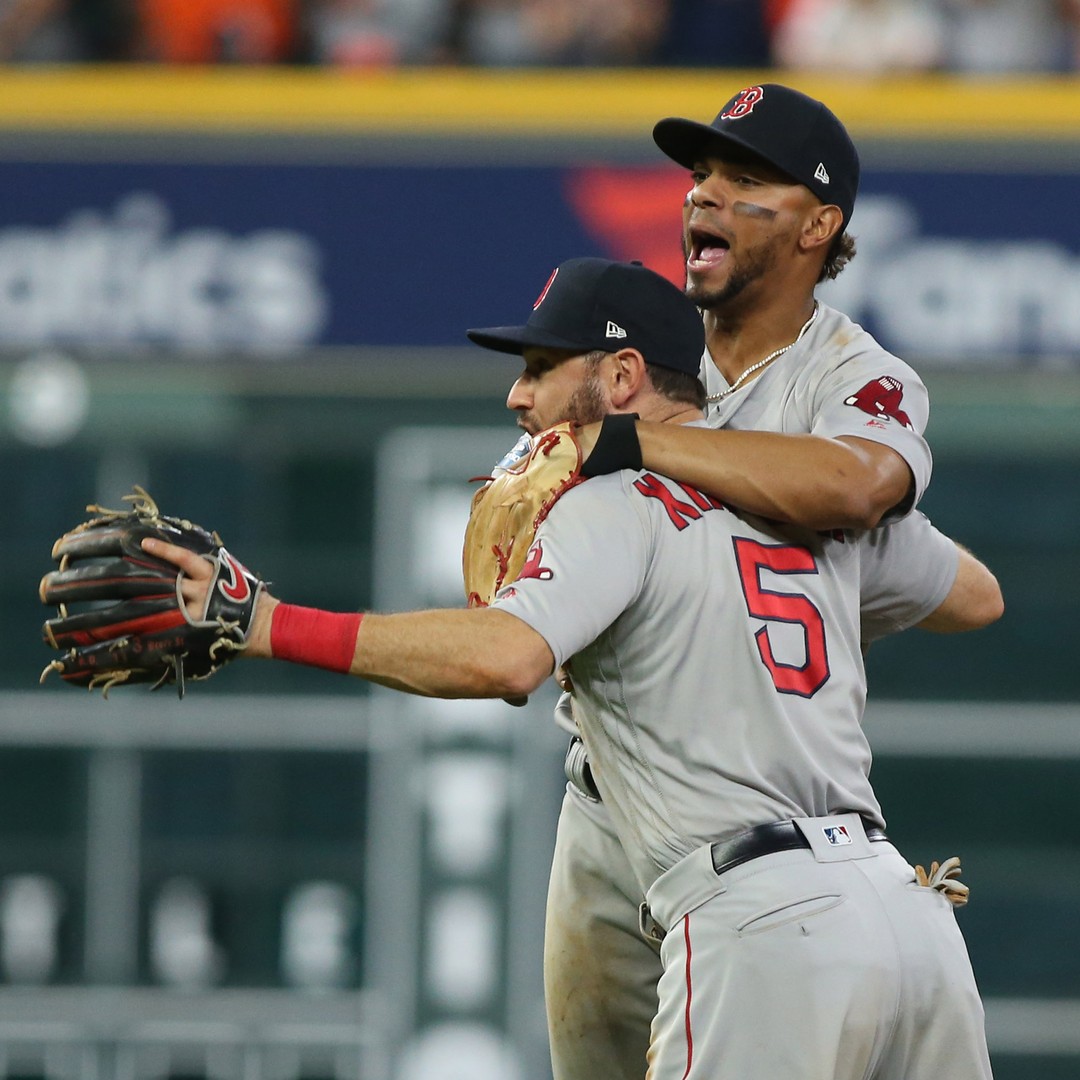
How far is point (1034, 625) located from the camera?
31.1ft

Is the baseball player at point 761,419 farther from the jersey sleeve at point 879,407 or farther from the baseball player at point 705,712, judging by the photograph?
the baseball player at point 705,712

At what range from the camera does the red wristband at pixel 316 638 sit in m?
3.03

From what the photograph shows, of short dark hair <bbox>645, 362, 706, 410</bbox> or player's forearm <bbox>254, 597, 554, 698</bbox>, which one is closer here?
player's forearm <bbox>254, 597, 554, 698</bbox>

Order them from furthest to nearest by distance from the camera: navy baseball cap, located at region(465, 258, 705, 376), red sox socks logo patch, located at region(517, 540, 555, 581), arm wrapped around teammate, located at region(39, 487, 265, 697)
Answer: navy baseball cap, located at region(465, 258, 705, 376), red sox socks logo patch, located at region(517, 540, 555, 581), arm wrapped around teammate, located at region(39, 487, 265, 697)

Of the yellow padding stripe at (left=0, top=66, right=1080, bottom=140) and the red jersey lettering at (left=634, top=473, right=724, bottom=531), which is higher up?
the yellow padding stripe at (left=0, top=66, right=1080, bottom=140)

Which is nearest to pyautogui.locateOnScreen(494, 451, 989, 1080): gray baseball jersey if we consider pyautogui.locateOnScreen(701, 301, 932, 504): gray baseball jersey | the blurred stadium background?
pyautogui.locateOnScreen(701, 301, 932, 504): gray baseball jersey

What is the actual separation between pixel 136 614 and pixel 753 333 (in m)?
1.33

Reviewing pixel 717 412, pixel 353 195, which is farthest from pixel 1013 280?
pixel 717 412

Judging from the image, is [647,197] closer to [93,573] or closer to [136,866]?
[136,866]

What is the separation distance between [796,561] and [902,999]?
0.72 metres

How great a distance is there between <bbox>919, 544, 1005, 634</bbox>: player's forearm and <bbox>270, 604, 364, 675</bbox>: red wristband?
1.34 m

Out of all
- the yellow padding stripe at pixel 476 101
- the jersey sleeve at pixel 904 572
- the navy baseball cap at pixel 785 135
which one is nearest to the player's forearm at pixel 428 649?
the jersey sleeve at pixel 904 572

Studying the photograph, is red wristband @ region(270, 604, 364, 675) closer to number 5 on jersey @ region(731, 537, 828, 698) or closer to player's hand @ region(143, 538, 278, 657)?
player's hand @ region(143, 538, 278, 657)

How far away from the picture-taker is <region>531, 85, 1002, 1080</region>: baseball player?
10.8ft
